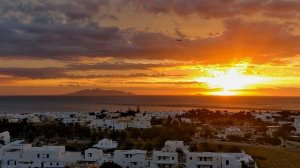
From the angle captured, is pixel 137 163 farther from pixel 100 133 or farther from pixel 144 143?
pixel 100 133

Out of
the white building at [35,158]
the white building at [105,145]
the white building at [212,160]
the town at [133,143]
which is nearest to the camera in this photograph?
the white building at [212,160]

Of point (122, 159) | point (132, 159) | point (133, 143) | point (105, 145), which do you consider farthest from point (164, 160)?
point (133, 143)

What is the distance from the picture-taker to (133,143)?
34.9 meters

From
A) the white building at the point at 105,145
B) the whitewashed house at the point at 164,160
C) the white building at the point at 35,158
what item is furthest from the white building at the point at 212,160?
the white building at the point at 105,145

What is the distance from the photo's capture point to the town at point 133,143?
82.4ft

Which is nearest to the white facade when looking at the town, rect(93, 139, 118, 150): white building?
the town

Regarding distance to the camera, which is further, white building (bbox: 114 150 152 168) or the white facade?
white building (bbox: 114 150 152 168)

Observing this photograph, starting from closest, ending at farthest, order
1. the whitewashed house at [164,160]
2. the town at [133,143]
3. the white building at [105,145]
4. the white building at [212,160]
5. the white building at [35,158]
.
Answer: the white building at [212,160] → the white building at [35,158] → the town at [133,143] → the whitewashed house at [164,160] → the white building at [105,145]

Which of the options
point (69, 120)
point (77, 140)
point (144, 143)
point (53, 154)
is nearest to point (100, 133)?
point (77, 140)

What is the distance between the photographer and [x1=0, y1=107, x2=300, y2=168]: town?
2512cm

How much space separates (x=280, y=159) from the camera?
98.9ft

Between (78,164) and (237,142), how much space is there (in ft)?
65.1

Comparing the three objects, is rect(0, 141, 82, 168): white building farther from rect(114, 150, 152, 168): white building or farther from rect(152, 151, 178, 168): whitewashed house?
rect(152, 151, 178, 168): whitewashed house

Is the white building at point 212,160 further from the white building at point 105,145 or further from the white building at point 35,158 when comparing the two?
the white building at point 105,145
